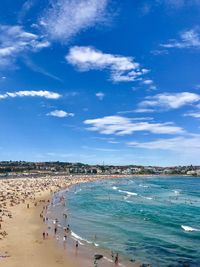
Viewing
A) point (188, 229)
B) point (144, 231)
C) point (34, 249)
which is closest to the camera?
point (34, 249)

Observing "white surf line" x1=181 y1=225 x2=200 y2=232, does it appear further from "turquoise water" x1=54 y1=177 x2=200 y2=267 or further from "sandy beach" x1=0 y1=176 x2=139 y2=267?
"sandy beach" x1=0 y1=176 x2=139 y2=267

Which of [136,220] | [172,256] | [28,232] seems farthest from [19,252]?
[136,220]

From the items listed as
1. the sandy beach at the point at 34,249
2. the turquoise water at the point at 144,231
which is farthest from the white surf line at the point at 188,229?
the sandy beach at the point at 34,249

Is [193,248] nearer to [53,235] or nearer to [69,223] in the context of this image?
[53,235]

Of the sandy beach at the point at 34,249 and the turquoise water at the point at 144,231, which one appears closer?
the sandy beach at the point at 34,249

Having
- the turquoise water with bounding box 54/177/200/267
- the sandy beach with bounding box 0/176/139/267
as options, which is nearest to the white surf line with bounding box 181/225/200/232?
the turquoise water with bounding box 54/177/200/267

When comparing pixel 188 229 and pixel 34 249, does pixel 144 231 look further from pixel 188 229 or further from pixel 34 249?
pixel 34 249

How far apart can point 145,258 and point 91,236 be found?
11.1 meters

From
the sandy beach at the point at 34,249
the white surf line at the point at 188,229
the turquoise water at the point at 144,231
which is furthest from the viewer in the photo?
the white surf line at the point at 188,229

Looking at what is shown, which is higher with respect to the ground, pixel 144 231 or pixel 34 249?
pixel 144 231

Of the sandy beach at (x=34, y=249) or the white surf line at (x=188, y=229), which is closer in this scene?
the sandy beach at (x=34, y=249)

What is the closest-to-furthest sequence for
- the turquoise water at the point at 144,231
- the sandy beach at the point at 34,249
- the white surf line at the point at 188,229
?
the sandy beach at the point at 34,249 → the turquoise water at the point at 144,231 → the white surf line at the point at 188,229

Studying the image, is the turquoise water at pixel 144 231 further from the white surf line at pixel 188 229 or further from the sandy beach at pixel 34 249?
the sandy beach at pixel 34 249

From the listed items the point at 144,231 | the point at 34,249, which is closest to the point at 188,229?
the point at 144,231
